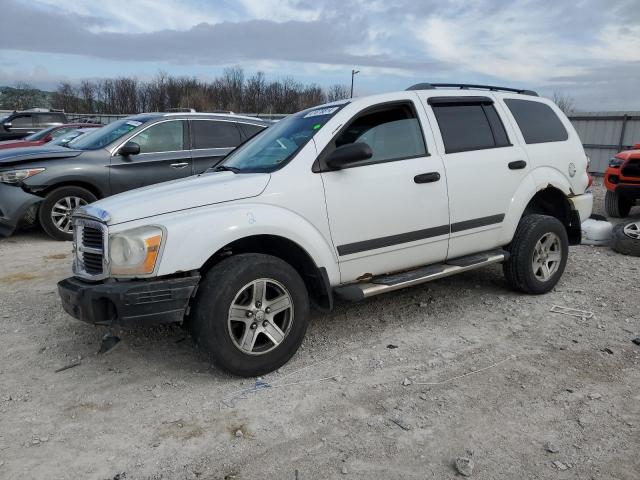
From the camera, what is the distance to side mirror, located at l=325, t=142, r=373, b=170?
3.73m

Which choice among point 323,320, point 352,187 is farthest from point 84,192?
point 352,187

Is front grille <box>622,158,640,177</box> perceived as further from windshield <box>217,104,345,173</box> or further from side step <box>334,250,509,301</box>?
windshield <box>217,104,345,173</box>

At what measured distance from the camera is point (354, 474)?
2625 millimetres

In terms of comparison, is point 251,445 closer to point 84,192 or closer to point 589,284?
point 589,284

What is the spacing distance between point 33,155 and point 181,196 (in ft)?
16.9

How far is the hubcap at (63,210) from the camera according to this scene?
24.8 feet

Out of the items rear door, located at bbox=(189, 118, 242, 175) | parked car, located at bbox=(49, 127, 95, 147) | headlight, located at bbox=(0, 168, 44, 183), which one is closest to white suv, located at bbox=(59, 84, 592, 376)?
rear door, located at bbox=(189, 118, 242, 175)

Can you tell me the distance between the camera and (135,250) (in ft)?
10.6

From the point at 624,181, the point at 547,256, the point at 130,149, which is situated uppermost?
the point at 130,149

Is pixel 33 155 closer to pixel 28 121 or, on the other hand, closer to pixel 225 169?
pixel 225 169

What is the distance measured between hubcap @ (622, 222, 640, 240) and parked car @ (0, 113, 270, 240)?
203 inches

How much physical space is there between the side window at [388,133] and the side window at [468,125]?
27 centimetres

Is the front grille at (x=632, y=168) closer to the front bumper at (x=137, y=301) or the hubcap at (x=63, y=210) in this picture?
the front bumper at (x=137, y=301)

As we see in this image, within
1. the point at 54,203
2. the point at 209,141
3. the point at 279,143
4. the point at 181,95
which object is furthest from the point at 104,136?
the point at 181,95
